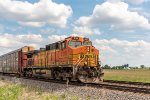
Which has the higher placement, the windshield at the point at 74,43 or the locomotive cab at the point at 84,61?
the windshield at the point at 74,43

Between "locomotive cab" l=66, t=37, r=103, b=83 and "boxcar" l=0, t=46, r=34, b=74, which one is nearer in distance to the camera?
"locomotive cab" l=66, t=37, r=103, b=83

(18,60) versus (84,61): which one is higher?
(18,60)

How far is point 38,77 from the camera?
109 feet

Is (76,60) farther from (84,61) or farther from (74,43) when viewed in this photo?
(74,43)

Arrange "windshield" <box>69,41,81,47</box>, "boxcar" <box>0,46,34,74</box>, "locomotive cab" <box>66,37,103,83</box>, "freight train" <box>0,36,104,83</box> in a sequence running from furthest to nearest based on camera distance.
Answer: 1. "boxcar" <box>0,46,34,74</box>
2. "windshield" <box>69,41,81,47</box>
3. "freight train" <box>0,36,104,83</box>
4. "locomotive cab" <box>66,37,103,83</box>

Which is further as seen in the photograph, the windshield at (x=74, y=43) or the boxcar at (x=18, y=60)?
the boxcar at (x=18, y=60)

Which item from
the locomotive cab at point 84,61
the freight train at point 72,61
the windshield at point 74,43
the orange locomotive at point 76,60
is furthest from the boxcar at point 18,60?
the locomotive cab at point 84,61

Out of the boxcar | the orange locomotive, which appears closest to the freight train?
the orange locomotive

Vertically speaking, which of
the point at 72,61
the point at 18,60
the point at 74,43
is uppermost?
the point at 74,43

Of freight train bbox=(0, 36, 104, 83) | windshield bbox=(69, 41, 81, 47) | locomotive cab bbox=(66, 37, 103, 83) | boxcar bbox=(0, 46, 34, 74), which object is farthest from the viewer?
boxcar bbox=(0, 46, 34, 74)

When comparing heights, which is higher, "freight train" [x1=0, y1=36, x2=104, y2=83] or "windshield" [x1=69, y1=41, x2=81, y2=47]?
"windshield" [x1=69, y1=41, x2=81, y2=47]

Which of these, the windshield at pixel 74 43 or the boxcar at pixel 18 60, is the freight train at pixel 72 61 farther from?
the boxcar at pixel 18 60

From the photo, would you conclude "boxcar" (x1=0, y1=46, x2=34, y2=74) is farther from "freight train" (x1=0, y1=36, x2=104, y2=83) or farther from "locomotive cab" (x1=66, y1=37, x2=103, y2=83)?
"locomotive cab" (x1=66, y1=37, x2=103, y2=83)

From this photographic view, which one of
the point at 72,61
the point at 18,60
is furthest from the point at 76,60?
the point at 18,60
